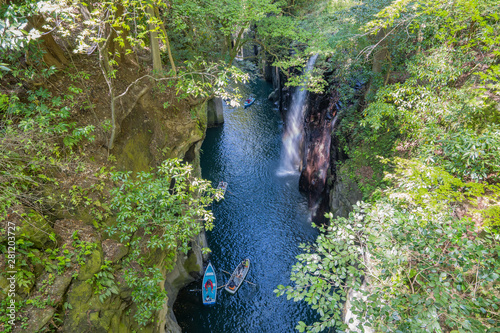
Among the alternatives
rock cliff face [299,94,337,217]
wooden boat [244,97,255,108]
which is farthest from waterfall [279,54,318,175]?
wooden boat [244,97,255,108]

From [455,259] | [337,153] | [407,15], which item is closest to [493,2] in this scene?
[407,15]

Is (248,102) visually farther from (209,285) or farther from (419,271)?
(419,271)

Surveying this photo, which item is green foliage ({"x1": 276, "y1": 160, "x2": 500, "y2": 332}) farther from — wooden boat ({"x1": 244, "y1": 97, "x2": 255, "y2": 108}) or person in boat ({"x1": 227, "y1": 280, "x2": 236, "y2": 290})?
wooden boat ({"x1": 244, "y1": 97, "x2": 255, "y2": 108})

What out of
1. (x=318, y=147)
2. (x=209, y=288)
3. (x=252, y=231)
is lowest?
(x=209, y=288)

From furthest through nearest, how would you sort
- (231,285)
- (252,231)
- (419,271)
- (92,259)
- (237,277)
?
(252,231) → (237,277) → (231,285) → (92,259) → (419,271)

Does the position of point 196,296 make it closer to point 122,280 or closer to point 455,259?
point 122,280

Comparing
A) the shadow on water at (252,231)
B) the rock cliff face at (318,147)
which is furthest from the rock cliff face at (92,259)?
the rock cliff face at (318,147)

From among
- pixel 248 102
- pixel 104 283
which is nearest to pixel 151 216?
pixel 104 283
